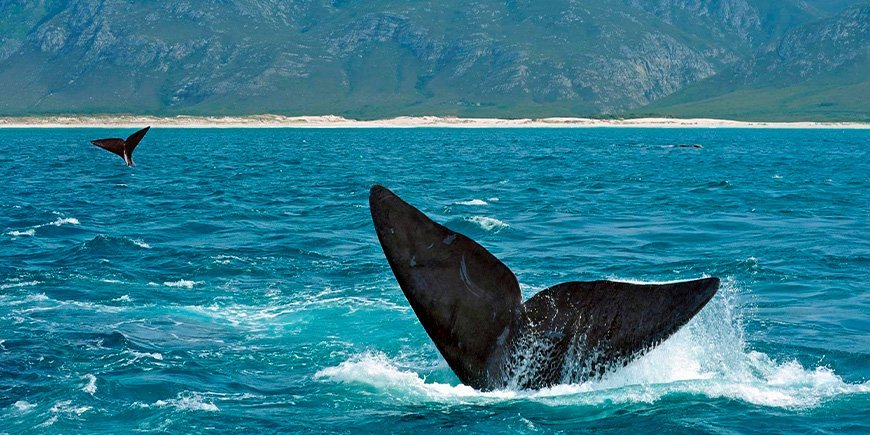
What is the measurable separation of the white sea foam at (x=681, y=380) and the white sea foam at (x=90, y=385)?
3.02m

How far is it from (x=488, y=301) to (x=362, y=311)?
361 inches

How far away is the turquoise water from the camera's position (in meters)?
12.8

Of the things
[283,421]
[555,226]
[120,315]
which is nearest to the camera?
[283,421]

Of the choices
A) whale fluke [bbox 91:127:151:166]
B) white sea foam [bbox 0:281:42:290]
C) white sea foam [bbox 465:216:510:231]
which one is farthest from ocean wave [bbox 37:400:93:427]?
white sea foam [bbox 465:216:510:231]

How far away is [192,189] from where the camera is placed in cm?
4981

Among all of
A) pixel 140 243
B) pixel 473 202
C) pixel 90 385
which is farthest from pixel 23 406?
pixel 473 202

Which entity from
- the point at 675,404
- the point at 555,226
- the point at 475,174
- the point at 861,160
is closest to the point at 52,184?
the point at 475,174

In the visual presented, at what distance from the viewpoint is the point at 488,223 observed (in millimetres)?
33094

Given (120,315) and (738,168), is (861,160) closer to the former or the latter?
(738,168)

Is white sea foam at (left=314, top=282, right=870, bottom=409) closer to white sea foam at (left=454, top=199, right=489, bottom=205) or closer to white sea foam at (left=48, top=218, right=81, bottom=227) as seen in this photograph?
white sea foam at (left=48, top=218, right=81, bottom=227)

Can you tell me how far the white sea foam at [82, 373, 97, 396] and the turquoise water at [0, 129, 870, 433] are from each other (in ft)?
0.16

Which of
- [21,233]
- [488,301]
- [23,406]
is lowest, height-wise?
[21,233]

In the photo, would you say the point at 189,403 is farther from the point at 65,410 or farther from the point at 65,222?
the point at 65,222

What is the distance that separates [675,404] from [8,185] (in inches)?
1830
